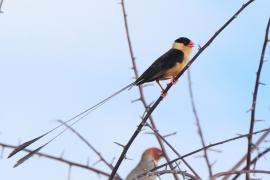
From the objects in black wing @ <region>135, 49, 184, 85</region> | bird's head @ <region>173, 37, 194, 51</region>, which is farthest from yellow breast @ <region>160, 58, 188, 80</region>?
bird's head @ <region>173, 37, 194, 51</region>

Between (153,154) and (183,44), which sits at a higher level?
(183,44)

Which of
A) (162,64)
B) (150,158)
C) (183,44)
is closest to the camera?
(150,158)

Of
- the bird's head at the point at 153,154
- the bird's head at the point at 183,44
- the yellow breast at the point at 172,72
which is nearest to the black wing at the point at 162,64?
the yellow breast at the point at 172,72

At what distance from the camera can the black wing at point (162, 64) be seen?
4.21 m

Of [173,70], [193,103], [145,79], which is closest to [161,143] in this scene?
[193,103]

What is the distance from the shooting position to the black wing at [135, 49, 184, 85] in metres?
4.21

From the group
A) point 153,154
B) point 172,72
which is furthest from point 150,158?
point 172,72

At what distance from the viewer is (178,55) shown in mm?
4695

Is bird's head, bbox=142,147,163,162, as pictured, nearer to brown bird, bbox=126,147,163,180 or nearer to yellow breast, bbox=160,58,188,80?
brown bird, bbox=126,147,163,180

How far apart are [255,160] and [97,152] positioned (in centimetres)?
88

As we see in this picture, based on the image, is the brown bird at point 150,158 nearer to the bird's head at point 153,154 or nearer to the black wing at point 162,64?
the bird's head at point 153,154

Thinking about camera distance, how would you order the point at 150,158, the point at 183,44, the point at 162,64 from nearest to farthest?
the point at 150,158 → the point at 162,64 → the point at 183,44

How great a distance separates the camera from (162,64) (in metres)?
4.45

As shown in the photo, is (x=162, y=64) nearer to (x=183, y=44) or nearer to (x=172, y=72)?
(x=172, y=72)
